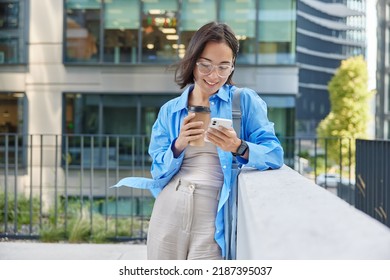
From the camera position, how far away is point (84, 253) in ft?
9.61

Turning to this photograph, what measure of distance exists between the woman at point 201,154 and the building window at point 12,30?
389 centimetres

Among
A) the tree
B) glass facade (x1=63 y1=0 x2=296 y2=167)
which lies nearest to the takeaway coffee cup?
glass facade (x1=63 y1=0 x2=296 y2=167)

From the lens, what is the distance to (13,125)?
5.00 metres

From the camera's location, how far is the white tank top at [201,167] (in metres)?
1.14

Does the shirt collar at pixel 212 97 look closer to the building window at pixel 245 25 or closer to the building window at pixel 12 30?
the building window at pixel 12 30

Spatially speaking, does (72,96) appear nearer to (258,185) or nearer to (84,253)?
(84,253)

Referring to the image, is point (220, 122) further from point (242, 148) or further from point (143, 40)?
point (143, 40)

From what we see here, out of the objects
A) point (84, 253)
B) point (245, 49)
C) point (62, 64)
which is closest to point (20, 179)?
Result: point (84, 253)

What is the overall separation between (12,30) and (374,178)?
11.5 feet

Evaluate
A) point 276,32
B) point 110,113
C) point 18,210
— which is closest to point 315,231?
point 18,210

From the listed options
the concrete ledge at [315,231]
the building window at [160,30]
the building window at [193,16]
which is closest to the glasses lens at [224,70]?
the concrete ledge at [315,231]

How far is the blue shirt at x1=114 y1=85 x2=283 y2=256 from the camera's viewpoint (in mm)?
1124

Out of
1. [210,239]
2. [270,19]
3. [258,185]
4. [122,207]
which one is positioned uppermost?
[270,19]
